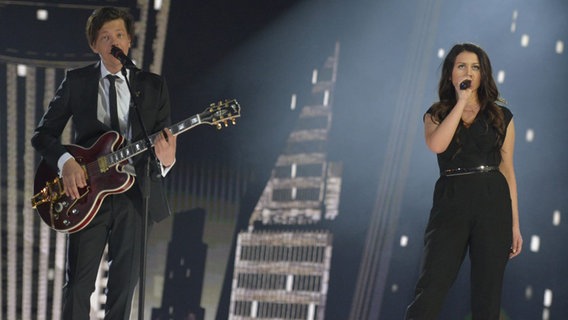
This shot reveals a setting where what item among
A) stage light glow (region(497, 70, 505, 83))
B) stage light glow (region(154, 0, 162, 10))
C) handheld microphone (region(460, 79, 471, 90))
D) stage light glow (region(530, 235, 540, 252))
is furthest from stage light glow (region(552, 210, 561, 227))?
stage light glow (region(154, 0, 162, 10))

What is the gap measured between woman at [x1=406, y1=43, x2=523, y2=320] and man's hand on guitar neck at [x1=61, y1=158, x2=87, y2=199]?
1.35m

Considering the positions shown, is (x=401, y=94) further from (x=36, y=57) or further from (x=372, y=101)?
(x=36, y=57)

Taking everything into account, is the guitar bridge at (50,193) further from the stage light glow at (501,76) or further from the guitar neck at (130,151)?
the stage light glow at (501,76)

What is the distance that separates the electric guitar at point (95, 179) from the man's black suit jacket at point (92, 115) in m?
0.06

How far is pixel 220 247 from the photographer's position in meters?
5.44

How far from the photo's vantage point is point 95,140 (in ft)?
12.0

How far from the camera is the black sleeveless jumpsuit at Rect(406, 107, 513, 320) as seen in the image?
10.6ft

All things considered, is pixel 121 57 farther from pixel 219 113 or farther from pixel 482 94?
pixel 482 94

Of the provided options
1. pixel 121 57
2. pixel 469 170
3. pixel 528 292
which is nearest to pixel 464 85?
pixel 469 170

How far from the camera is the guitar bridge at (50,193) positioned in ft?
12.0

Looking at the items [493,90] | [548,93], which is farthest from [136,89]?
[548,93]

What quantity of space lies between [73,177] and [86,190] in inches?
2.9

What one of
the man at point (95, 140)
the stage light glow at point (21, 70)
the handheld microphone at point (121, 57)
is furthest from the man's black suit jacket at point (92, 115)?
the stage light glow at point (21, 70)

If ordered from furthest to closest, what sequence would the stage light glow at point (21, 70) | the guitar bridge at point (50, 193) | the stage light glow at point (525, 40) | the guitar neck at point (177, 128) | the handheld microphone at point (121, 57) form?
the stage light glow at point (525, 40), the stage light glow at point (21, 70), the guitar bridge at point (50, 193), the guitar neck at point (177, 128), the handheld microphone at point (121, 57)
